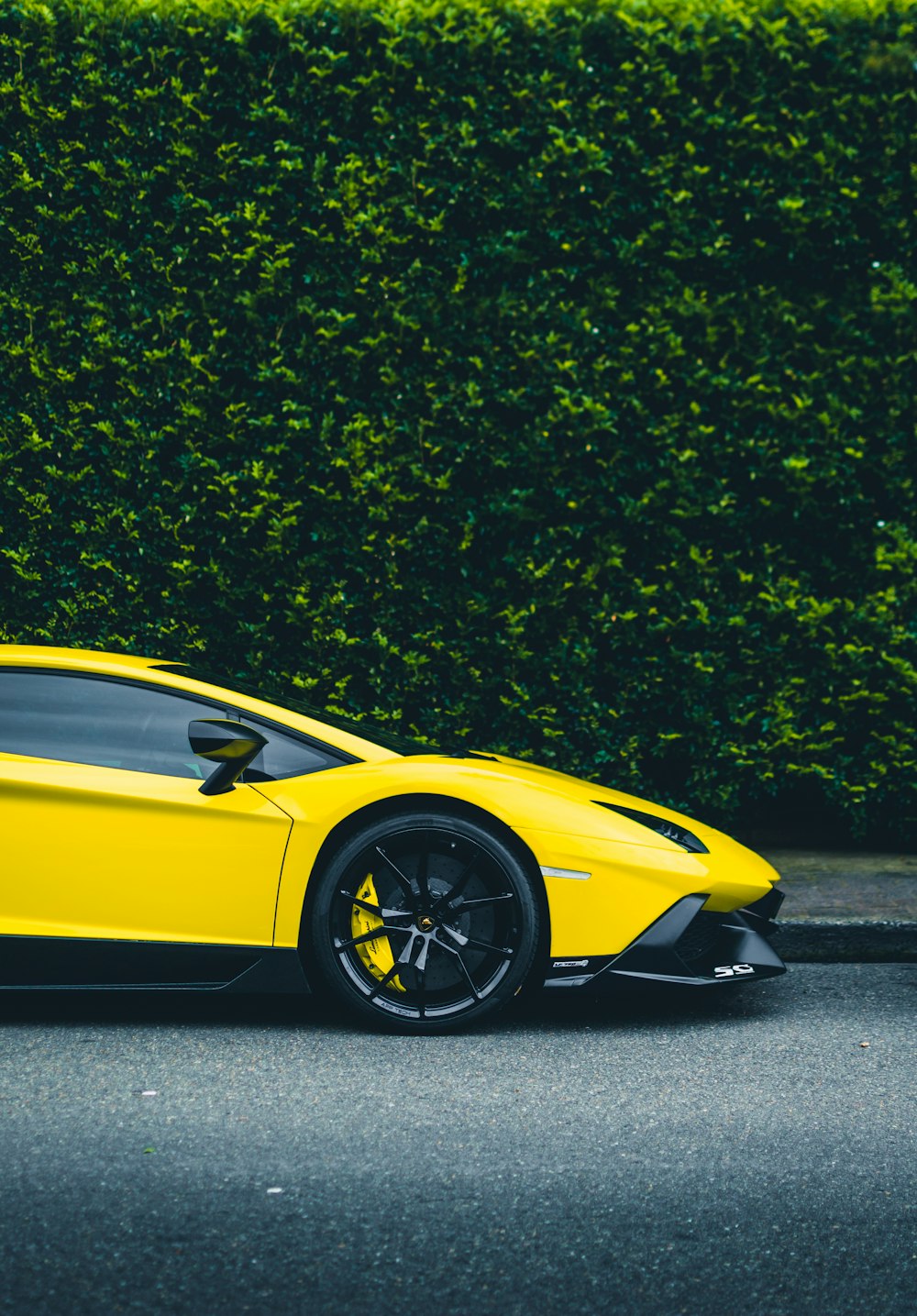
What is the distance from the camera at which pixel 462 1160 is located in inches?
124

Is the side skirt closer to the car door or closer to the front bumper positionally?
the car door

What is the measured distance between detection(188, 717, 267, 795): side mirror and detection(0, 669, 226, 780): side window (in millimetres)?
108

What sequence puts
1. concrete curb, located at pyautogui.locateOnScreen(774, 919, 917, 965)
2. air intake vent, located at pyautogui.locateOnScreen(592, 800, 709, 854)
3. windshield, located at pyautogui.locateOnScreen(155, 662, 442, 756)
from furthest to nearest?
concrete curb, located at pyautogui.locateOnScreen(774, 919, 917, 965)
windshield, located at pyautogui.locateOnScreen(155, 662, 442, 756)
air intake vent, located at pyautogui.locateOnScreen(592, 800, 709, 854)

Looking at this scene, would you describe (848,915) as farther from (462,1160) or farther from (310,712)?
(462,1160)

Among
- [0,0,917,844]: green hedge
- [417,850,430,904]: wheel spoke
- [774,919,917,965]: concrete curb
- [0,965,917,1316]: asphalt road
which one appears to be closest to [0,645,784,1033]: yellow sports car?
[417,850,430,904]: wheel spoke

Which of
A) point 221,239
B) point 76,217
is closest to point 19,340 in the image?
point 76,217

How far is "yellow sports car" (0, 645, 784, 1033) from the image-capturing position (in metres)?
4.06

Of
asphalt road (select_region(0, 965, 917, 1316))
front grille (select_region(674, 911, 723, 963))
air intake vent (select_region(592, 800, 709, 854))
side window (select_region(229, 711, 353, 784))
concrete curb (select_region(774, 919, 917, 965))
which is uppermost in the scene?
side window (select_region(229, 711, 353, 784))

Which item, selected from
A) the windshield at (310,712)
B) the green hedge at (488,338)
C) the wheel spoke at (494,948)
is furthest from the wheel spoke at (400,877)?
the green hedge at (488,338)

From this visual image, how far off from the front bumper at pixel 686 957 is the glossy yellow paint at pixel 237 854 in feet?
0.14

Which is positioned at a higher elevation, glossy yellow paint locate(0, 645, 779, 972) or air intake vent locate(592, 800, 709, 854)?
air intake vent locate(592, 800, 709, 854)

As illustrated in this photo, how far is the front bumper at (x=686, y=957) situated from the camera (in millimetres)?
4109

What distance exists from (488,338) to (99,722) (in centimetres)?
328

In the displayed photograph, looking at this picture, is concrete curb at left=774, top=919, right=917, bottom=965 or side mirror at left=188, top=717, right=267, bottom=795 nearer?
side mirror at left=188, top=717, right=267, bottom=795
